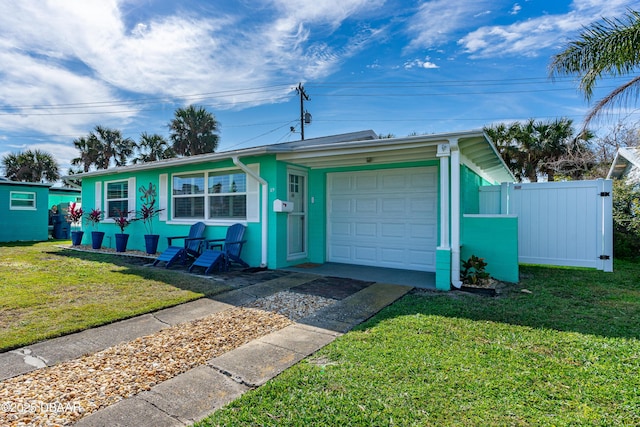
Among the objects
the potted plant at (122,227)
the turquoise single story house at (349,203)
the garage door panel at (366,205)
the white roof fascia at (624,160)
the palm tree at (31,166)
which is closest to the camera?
the turquoise single story house at (349,203)

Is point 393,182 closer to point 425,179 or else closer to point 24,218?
point 425,179

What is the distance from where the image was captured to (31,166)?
21.9m

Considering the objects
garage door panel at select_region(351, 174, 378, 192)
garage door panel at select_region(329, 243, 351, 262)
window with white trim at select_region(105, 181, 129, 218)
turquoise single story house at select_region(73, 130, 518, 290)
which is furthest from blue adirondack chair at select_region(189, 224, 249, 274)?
window with white trim at select_region(105, 181, 129, 218)

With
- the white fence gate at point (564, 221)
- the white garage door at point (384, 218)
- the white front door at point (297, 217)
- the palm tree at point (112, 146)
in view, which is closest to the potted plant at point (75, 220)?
the white front door at point (297, 217)

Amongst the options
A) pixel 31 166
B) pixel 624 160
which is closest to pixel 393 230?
pixel 624 160

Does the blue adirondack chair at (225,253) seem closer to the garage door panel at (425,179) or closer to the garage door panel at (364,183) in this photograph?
the garage door panel at (364,183)

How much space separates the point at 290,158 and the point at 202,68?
6.37 m

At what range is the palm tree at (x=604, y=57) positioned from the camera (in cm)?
620

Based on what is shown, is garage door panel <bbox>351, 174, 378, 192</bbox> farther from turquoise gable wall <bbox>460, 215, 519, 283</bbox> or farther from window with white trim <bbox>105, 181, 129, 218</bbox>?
window with white trim <bbox>105, 181, 129, 218</bbox>

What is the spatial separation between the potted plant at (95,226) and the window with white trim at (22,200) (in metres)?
5.04

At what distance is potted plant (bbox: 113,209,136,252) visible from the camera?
9.74m

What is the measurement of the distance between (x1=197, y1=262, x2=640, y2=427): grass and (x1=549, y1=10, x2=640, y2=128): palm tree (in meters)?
4.91

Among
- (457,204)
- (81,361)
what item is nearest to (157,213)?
(81,361)

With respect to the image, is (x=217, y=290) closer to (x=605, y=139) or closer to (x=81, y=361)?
(x=81, y=361)
